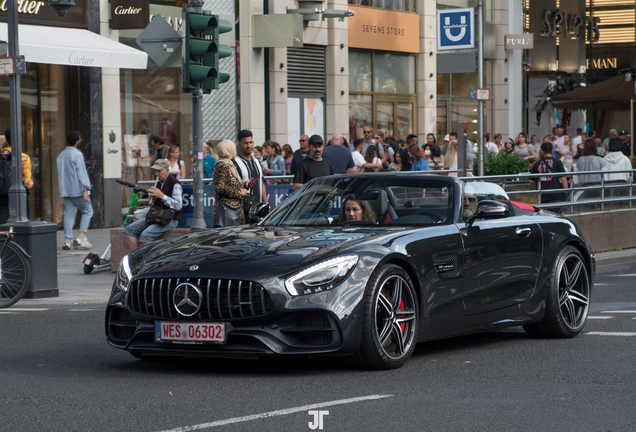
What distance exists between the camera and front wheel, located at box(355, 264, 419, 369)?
6730 millimetres

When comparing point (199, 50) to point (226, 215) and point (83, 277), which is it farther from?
point (83, 277)

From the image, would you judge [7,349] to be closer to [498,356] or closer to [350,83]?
[498,356]

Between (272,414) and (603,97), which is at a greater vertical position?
(603,97)

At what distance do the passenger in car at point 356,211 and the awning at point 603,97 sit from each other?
820 inches

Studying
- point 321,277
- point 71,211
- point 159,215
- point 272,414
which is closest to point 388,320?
point 321,277

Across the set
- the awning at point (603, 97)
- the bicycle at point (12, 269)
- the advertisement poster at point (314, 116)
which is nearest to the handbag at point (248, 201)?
the bicycle at point (12, 269)

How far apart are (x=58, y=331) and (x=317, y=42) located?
20.1 meters

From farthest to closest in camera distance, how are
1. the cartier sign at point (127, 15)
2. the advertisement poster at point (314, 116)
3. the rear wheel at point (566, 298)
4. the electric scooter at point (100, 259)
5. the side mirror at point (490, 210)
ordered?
the advertisement poster at point (314, 116) → the cartier sign at point (127, 15) → the electric scooter at point (100, 259) → the rear wheel at point (566, 298) → the side mirror at point (490, 210)

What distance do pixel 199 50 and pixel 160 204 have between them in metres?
2.61

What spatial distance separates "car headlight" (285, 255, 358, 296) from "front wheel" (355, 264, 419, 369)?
7.9 inches

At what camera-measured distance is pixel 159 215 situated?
14094 mm

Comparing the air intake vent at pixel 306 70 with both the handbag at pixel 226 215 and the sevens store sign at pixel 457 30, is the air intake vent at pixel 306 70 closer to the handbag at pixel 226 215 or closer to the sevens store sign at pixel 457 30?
the sevens store sign at pixel 457 30

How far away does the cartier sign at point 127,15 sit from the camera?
850 inches

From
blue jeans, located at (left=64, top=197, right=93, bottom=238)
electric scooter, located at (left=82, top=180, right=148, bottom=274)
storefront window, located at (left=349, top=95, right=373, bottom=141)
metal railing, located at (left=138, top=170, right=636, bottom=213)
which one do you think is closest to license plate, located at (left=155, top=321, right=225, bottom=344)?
electric scooter, located at (left=82, top=180, right=148, bottom=274)
